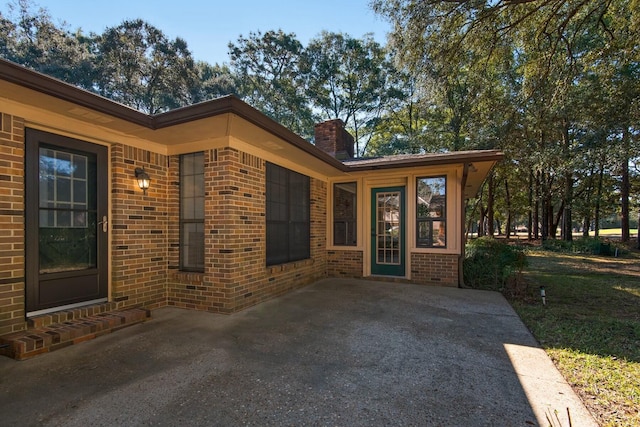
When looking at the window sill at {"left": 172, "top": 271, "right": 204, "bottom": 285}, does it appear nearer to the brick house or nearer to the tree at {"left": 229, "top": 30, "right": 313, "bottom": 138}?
the brick house

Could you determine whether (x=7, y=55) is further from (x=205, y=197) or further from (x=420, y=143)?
(x=420, y=143)

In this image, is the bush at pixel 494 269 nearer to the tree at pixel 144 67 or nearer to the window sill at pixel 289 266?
the window sill at pixel 289 266

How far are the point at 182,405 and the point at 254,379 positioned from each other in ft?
1.78

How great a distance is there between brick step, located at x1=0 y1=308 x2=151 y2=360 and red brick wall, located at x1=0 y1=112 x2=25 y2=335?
207 millimetres

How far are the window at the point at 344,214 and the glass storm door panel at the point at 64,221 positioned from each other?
460 centimetres

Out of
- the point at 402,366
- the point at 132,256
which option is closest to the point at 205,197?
the point at 132,256

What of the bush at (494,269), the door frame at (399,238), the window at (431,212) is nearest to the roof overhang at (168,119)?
the window at (431,212)

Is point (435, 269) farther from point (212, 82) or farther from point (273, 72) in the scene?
point (212, 82)

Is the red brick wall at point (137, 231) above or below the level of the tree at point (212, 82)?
below

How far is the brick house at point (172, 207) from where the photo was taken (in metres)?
2.98

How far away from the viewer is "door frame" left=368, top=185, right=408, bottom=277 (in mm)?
6469

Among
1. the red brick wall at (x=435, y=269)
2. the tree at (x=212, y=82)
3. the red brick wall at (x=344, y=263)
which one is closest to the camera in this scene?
the red brick wall at (x=435, y=269)

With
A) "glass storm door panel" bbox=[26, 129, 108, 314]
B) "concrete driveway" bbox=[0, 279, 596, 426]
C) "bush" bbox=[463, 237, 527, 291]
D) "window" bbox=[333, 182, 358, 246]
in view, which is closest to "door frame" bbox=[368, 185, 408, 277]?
"window" bbox=[333, 182, 358, 246]

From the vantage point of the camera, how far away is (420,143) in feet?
54.8
